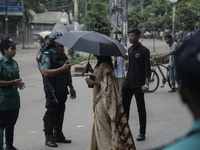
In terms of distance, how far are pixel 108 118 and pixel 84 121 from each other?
2.36 metres

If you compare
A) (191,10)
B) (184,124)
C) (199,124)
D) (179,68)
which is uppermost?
(191,10)

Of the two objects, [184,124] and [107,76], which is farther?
[184,124]

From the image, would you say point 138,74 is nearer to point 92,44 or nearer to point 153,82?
point 92,44

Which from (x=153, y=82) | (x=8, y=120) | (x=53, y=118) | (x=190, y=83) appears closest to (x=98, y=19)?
(x=153, y=82)

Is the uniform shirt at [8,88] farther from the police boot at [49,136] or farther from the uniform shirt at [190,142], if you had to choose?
the uniform shirt at [190,142]

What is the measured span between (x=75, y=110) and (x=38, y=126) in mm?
1487

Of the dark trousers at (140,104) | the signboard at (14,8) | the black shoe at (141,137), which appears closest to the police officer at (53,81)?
the dark trousers at (140,104)

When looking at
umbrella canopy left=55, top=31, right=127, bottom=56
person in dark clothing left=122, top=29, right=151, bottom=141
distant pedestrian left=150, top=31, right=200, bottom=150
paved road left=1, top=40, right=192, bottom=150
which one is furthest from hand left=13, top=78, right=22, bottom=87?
distant pedestrian left=150, top=31, right=200, bottom=150

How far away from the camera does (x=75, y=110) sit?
294 inches

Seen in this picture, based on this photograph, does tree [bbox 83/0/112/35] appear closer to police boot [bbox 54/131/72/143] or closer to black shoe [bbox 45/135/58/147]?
police boot [bbox 54/131/72/143]

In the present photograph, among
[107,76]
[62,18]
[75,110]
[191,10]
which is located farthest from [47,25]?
[107,76]

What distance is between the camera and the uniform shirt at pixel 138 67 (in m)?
5.25

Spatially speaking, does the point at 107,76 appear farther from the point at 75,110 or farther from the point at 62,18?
the point at 62,18

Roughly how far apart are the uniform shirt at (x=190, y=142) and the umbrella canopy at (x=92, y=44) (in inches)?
122
